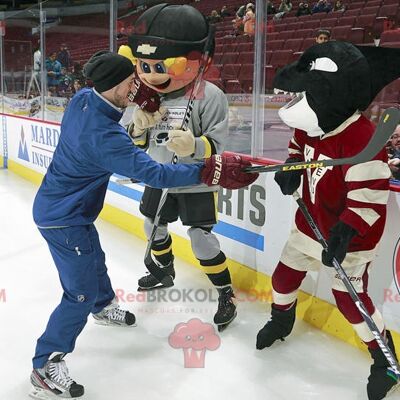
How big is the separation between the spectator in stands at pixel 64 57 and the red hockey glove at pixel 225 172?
3365 millimetres

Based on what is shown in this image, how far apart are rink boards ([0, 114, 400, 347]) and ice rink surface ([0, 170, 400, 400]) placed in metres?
0.09

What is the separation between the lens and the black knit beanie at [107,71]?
142 centimetres

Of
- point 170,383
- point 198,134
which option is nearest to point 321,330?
point 170,383

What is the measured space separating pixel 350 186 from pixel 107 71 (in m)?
0.75

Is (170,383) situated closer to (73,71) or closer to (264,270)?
(264,270)

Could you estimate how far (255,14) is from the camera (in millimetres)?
2332

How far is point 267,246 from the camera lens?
2.26 meters

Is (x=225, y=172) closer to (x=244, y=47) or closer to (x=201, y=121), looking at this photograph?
(x=201, y=121)

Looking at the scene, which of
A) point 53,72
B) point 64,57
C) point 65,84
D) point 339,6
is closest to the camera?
point 339,6

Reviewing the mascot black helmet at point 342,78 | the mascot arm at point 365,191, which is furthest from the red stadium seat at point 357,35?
the mascot arm at point 365,191

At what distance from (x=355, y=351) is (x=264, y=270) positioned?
59 centimetres

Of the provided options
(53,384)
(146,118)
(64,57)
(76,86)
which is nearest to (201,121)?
(146,118)

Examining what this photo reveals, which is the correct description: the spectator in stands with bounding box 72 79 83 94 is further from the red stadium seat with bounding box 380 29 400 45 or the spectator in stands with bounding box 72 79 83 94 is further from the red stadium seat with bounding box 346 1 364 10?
the red stadium seat with bounding box 380 29 400 45

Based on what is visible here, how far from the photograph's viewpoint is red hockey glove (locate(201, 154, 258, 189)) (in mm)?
1434
